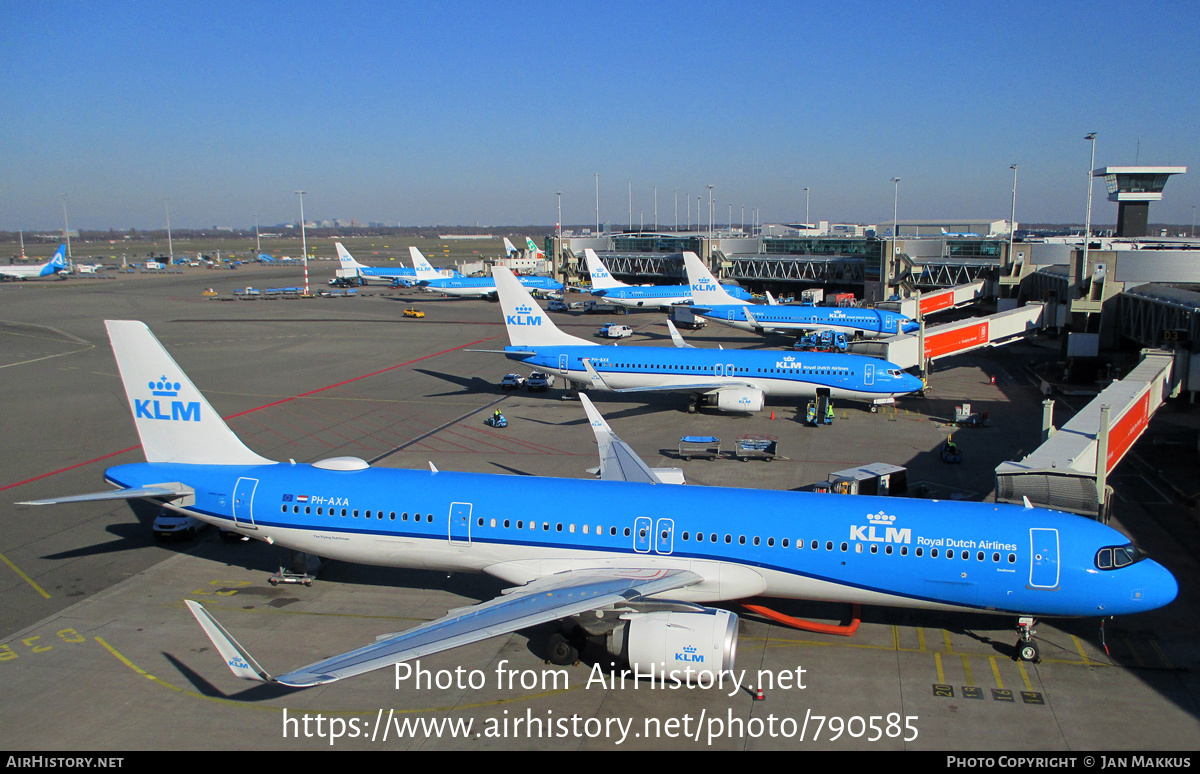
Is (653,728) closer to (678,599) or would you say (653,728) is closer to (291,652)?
(678,599)

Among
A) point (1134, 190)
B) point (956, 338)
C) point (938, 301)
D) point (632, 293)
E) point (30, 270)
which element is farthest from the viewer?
point (30, 270)

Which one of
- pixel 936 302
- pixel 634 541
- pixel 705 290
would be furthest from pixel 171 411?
pixel 936 302

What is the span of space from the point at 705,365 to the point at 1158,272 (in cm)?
2957

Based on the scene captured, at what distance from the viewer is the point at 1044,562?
18.3 m

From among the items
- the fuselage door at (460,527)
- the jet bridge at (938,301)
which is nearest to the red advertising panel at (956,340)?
the jet bridge at (938,301)

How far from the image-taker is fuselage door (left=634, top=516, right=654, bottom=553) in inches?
794

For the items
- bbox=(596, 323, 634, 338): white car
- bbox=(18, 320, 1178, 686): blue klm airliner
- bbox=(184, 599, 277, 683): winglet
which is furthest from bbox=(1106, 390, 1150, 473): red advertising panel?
bbox=(596, 323, 634, 338): white car

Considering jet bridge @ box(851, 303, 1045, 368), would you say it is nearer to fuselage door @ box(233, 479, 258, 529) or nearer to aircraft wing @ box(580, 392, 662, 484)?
aircraft wing @ box(580, 392, 662, 484)

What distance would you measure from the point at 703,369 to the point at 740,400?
347 centimetres

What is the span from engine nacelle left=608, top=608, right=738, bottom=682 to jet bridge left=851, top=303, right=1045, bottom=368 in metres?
36.5

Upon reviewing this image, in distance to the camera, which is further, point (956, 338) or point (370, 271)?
point (370, 271)

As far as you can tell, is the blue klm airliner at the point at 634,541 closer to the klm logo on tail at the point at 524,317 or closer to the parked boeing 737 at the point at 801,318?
the klm logo on tail at the point at 524,317

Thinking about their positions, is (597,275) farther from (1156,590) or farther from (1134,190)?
(1156,590)

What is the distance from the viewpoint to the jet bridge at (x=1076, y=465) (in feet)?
75.8
